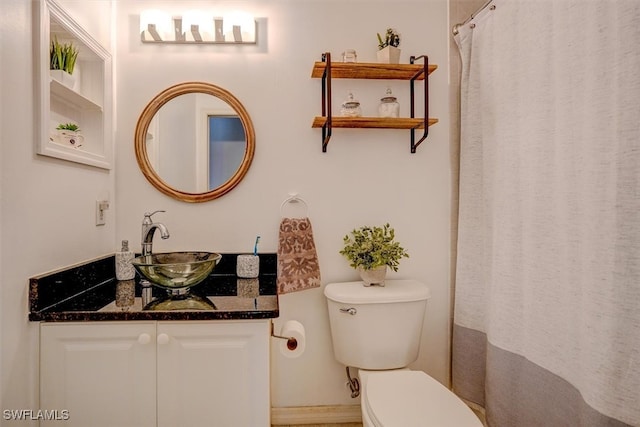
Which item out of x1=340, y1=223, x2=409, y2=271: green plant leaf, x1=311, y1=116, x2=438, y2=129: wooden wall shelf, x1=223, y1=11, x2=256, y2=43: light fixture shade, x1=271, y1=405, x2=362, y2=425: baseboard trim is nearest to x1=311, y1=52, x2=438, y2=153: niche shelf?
x1=311, y1=116, x2=438, y2=129: wooden wall shelf

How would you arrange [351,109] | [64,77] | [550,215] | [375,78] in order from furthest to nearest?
[375,78] < [351,109] < [64,77] < [550,215]

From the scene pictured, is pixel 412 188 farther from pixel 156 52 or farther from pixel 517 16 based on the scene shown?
pixel 156 52

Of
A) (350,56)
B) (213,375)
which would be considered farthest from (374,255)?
(350,56)

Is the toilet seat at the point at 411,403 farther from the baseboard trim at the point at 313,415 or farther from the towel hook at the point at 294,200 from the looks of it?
the towel hook at the point at 294,200

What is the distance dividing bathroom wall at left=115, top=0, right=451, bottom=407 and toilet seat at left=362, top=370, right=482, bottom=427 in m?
0.50

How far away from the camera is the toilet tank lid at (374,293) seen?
163 cm

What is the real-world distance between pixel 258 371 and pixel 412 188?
3.85 feet

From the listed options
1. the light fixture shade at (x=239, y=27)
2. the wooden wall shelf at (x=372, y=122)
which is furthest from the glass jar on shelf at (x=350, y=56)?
the light fixture shade at (x=239, y=27)

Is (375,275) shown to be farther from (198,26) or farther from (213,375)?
(198,26)

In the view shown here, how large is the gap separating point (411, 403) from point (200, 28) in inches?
74.3

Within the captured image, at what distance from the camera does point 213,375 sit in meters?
1.25

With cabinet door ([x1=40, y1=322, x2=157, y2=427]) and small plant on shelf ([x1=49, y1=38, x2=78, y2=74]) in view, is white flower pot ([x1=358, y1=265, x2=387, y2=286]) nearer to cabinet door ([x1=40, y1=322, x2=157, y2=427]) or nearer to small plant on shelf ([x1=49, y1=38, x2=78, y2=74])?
cabinet door ([x1=40, y1=322, x2=157, y2=427])

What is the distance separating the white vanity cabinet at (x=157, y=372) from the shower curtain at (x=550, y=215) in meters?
0.99

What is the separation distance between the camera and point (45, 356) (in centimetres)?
122
